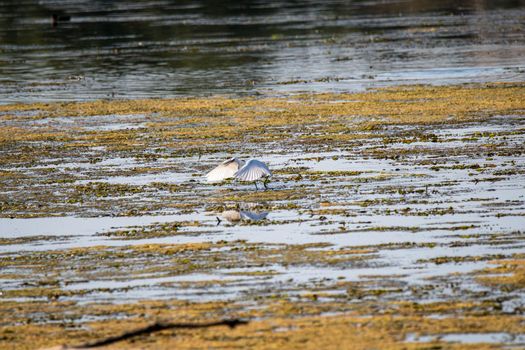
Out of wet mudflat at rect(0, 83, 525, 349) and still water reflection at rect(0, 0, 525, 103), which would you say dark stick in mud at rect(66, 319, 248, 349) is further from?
still water reflection at rect(0, 0, 525, 103)

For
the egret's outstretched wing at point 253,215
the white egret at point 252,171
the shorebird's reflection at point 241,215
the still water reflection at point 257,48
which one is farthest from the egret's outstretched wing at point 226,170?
the still water reflection at point 257,48

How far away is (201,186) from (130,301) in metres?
7.04

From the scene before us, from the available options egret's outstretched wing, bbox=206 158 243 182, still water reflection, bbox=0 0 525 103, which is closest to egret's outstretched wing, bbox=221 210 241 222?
egret's outstretched wing, bbox=206 158 243 182

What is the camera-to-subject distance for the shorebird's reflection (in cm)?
1639

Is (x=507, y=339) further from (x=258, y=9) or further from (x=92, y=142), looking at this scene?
(x=258, y=9)

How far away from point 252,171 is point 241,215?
1.36 meters

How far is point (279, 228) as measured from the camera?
1555cm

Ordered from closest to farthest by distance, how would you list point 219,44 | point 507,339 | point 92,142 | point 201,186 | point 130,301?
point 507,339 → point 130,301 → point 201,186 → point 92,142 → point 219,44

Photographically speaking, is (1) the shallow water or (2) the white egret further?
(2) the white egret

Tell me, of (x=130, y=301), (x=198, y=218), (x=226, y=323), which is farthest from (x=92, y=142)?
(x=226, y=323)

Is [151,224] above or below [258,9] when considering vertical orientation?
below

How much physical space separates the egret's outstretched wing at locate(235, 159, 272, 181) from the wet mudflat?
0.34 meters

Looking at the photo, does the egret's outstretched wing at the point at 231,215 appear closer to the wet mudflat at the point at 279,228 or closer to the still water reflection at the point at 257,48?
the wet mudflat at the point at 279,228

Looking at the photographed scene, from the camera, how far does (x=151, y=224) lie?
16.2 meters
